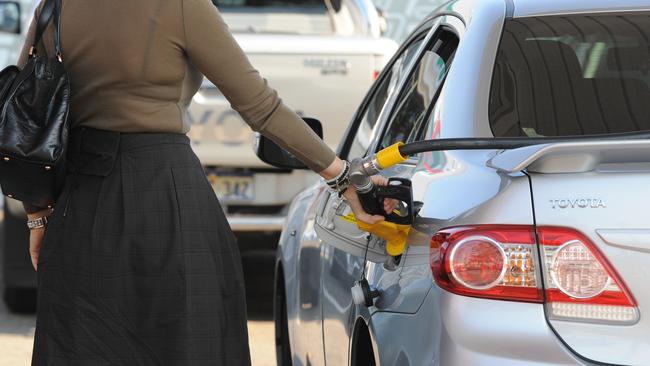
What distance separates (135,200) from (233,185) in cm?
449

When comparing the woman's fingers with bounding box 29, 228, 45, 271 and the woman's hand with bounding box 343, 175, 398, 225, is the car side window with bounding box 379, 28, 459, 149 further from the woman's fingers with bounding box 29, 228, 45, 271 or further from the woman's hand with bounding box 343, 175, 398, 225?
the woman's fingers with bounding box 29, 228, 45, 271

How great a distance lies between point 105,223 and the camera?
3.26m

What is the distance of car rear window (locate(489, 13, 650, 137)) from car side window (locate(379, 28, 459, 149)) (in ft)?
0.75

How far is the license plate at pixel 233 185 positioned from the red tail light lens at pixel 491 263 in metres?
5.06

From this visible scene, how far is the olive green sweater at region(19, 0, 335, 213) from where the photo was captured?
10.6ft

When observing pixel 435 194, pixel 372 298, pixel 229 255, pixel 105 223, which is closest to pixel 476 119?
pixel 435 194

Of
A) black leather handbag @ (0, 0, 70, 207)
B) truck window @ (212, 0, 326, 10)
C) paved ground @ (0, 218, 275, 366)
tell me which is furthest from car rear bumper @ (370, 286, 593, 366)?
truck window @ (212, 0, 326, 10)

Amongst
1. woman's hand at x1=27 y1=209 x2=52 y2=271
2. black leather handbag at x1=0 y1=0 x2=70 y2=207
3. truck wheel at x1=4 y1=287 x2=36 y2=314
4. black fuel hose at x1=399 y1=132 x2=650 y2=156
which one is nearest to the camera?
black fuel hose at x1=399 y1=132 x2=650 y2=156

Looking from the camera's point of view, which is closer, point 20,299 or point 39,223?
point 39,223

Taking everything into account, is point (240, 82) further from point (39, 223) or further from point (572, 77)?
point (572, 77)

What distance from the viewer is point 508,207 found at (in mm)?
2621

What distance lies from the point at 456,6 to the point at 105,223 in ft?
3.93

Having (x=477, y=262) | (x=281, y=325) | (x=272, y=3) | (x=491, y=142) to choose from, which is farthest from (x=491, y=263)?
(x=272, y=3)

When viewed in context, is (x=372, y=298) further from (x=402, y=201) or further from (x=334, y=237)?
(x=334, y=237)
